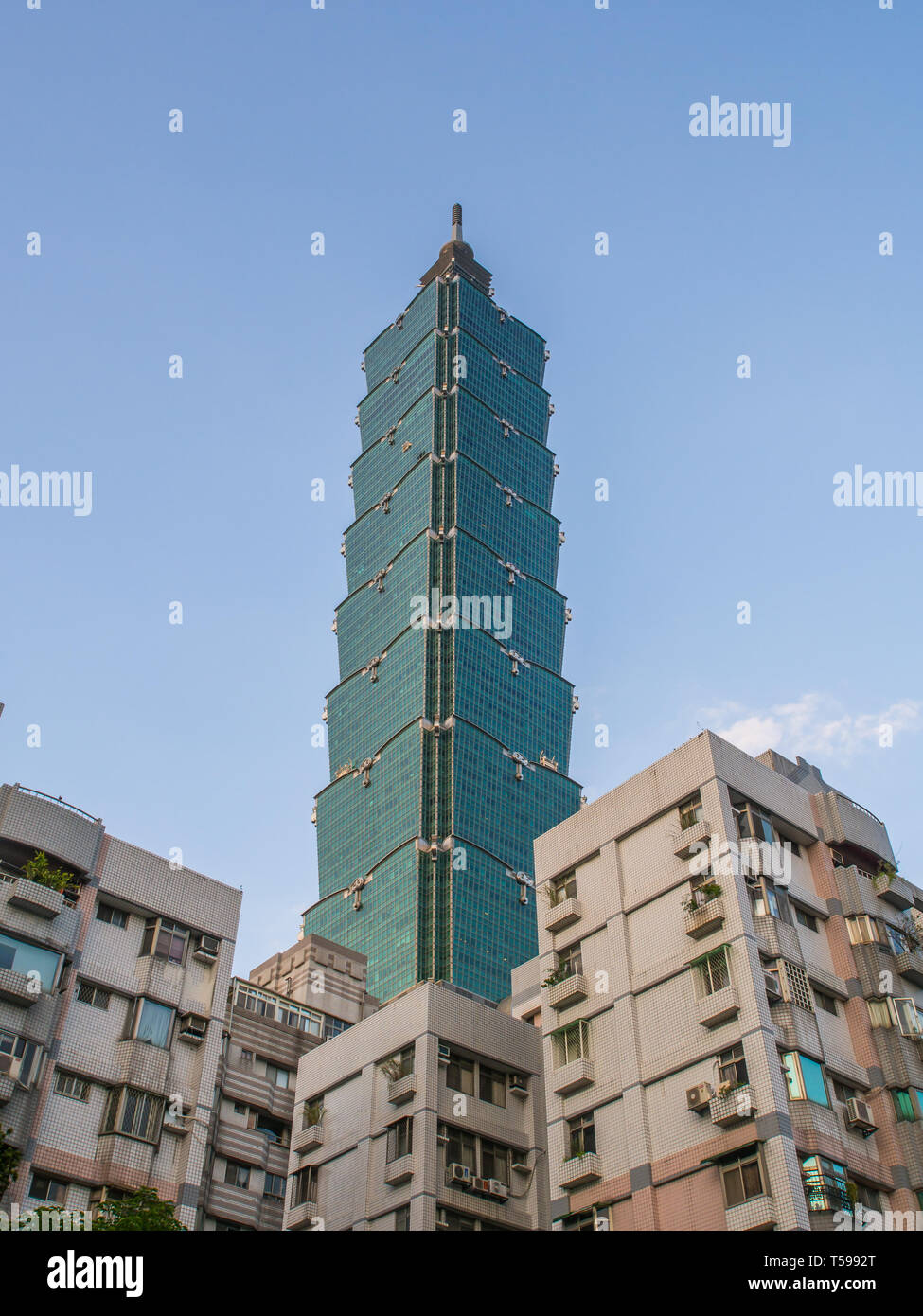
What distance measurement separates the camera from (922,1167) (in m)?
46.4

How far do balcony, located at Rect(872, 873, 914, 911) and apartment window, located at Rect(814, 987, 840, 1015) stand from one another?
592cm

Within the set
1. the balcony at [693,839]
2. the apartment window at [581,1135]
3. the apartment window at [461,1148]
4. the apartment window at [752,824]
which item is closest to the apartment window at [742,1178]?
the apartment window at [581,1135]

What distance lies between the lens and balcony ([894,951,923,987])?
52.8 meters

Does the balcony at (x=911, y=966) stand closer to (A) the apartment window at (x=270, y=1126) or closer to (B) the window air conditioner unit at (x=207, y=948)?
(B) the window air conditioner unit at (x=207, y=948)

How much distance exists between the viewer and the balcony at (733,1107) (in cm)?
4481

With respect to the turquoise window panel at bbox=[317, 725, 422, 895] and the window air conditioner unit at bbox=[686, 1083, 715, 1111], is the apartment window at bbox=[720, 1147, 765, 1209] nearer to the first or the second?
the window air conditioner unit at bbox=[686, 1083, 715, 1111]

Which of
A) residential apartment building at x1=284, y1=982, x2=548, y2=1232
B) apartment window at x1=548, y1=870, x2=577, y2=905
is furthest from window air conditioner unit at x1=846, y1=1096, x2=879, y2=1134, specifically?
apartment window at x1=548, y1=870, x2=577, y2=905

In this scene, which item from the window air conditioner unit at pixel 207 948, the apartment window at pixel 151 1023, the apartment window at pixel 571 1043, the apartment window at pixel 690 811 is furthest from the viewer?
the apartment window at pixel 690 811

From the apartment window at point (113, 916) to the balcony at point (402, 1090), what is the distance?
13.6 metres
